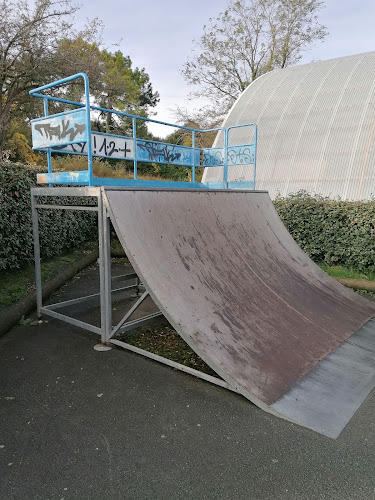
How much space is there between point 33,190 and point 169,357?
295 cm

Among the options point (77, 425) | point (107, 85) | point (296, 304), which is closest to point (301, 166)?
point (296, 304)

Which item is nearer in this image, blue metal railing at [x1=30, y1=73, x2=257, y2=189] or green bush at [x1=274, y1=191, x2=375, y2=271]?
blue metal railing at [x1=30, y1=73, x2=257, y2=189]

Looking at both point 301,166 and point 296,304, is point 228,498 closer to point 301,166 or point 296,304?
point 296,304

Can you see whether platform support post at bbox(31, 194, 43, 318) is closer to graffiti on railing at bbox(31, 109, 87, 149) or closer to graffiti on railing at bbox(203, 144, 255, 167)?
graffiti on railing at bbox(31, 109, 87, 149)

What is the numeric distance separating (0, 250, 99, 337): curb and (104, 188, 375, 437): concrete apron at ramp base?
7.10ft

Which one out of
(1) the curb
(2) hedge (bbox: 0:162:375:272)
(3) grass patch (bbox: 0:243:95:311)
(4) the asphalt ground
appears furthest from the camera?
(2) hedge (bbox: 0:162:375:272)

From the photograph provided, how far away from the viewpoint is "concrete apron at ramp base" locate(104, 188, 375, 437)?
2982 mm

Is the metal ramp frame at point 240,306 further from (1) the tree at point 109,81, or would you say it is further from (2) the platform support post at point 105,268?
(1) the tree at point 109,81

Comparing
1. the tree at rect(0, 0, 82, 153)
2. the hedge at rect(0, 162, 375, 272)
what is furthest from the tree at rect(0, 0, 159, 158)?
the hedge at rect(0, 162, 375, 272)

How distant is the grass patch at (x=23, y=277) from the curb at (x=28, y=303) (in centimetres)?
10

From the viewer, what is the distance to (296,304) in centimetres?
431

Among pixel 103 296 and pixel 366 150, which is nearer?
pixel 103 296

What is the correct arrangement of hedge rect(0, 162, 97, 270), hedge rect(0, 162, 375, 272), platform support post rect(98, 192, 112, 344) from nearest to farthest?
platform support post rect(98, 192, 112, 344), hedge rect(0, 162, 97, 270), hedge rect(0, 162, 375, 272)

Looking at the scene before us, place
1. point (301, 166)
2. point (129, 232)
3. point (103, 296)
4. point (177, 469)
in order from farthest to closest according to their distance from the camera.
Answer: point (301, 166)
point (103, 296)
point (129, 232)
point (177, 469)
